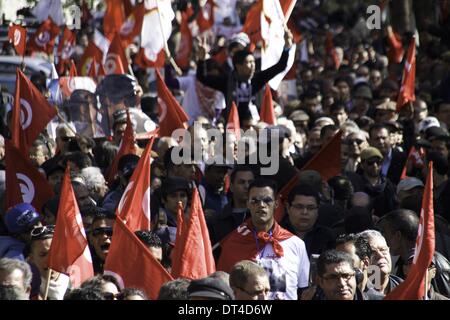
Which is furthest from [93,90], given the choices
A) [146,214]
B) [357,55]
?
[357,55]

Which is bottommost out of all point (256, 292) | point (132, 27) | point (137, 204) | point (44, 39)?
point (256, 292)

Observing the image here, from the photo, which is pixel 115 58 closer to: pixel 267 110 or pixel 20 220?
pixel 267 110

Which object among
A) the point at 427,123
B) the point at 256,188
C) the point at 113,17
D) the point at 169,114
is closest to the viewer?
the point at 256,188

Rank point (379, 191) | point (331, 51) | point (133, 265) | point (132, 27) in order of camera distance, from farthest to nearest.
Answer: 1. point (331, 51)
2. point (132, 27)
3. point (379, 191)
4. point (133, 265)

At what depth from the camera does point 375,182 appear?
13.2 meters

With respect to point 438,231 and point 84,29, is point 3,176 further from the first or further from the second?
point 84,29

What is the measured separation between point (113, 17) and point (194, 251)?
9.62 m

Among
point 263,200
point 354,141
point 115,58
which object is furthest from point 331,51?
point 263,200

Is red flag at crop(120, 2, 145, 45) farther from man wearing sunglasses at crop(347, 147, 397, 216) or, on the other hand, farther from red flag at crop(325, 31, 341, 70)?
red flag at crop(325, 31, 341, 70)

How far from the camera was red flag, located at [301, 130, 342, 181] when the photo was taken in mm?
12906

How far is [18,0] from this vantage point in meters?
20.2

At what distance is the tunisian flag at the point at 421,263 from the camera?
27.0 ft

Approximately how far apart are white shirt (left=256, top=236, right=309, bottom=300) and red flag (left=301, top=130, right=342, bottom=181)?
2.78 m

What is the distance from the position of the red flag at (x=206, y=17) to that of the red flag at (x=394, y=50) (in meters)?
3.53
